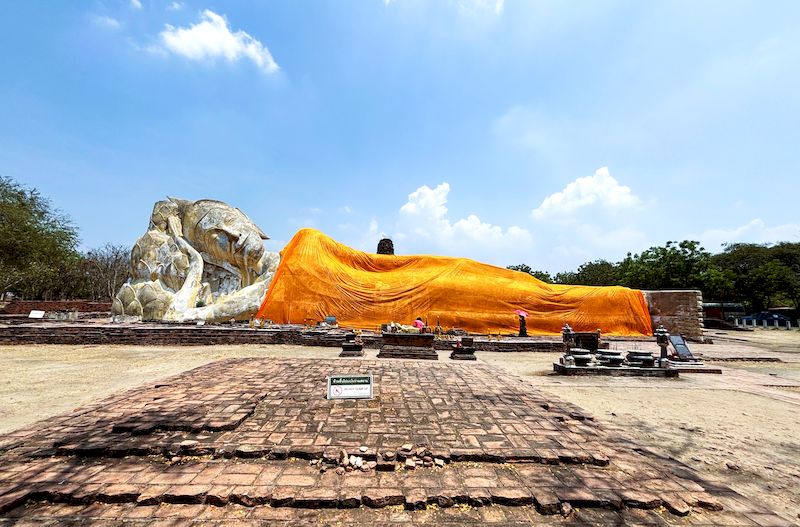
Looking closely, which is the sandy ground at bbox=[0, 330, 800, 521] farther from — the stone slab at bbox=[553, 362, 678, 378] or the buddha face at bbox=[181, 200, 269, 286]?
the buddha face at bbox=[181, 200, 269, 286]

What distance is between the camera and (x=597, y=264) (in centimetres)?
4316

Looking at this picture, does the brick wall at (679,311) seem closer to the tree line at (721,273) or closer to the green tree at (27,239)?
the tree line at (721,273)

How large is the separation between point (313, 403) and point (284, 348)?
705 centimetres

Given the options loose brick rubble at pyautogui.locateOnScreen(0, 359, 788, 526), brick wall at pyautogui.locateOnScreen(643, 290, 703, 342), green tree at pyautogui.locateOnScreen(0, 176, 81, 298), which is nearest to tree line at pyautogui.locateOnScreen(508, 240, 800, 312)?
brick wall at pyautogui.locateOnScreen(643, 290, 703, 342)

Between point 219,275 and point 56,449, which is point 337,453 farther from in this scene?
point 219,275

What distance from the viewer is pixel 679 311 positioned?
1564cm

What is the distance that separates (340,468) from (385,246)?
1963cm

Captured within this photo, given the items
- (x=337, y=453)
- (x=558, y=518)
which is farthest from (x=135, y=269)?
(x=558, y=518)

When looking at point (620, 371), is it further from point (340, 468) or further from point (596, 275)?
point (596, 275)

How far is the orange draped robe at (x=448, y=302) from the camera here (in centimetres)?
1568

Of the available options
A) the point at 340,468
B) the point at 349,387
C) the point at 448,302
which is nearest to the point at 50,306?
the point at 448,302

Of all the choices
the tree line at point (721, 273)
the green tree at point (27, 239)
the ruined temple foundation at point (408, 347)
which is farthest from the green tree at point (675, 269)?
the green tree at point (27, 239)

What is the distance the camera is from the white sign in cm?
418

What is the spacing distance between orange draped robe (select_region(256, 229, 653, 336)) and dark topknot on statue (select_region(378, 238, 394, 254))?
5.20 meters
